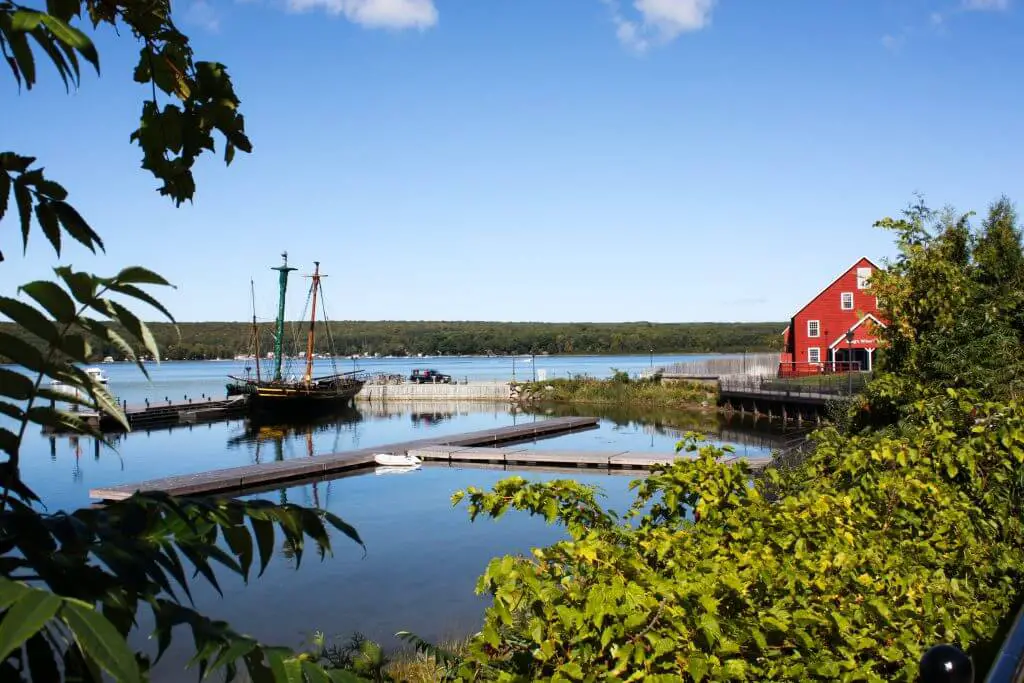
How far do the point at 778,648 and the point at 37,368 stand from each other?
3.25 meters

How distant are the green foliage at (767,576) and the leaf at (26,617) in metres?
2.38

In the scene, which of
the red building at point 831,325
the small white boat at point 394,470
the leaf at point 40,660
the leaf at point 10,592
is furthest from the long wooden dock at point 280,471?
the red building at point 831,325

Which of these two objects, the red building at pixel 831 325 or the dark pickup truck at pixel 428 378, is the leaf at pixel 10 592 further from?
the dark pickup truck at pixel 428 378

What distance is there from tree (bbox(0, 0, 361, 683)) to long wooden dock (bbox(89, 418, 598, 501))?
63.5 feet

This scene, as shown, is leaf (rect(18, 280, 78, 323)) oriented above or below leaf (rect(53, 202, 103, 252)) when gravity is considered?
below

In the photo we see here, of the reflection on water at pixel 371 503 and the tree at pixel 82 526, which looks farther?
the reflection on water at pixel 371 503

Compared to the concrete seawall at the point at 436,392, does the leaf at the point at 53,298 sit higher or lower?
higher

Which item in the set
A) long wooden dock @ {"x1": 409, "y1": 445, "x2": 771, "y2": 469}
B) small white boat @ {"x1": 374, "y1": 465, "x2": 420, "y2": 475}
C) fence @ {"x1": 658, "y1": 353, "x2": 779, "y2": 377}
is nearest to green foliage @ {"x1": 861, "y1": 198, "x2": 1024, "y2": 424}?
long wooden dock @ {"x1": 409, "y1": 445, "x2": 771, "y2": 469}

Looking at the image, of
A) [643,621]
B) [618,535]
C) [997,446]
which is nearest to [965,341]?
[997,446]

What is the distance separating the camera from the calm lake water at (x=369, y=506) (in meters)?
14.7

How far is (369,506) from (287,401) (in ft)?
120

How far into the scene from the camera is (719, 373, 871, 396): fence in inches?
1702

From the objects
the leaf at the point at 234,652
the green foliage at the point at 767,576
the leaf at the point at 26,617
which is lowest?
the green foliage at the point at 767,576

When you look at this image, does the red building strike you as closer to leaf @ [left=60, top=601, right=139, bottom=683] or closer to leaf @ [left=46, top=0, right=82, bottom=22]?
leaf @ [left=46, top=0, right=82, bottom=22]
